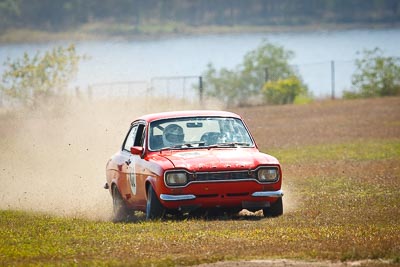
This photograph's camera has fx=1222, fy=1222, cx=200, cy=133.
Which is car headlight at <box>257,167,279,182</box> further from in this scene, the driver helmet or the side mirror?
the side mirror

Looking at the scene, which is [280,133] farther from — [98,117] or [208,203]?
[208,203]

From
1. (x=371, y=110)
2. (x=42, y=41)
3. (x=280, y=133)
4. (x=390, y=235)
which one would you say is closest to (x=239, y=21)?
(x=42, y=41)

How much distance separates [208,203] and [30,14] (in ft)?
166

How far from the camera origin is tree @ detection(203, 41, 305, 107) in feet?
196

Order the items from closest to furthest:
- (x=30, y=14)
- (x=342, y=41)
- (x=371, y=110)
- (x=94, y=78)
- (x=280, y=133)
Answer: (x=280, y=133)
(x=371, y=110)
(x=94, y=78)
(x=30, y=14)
(x=342, y=41)

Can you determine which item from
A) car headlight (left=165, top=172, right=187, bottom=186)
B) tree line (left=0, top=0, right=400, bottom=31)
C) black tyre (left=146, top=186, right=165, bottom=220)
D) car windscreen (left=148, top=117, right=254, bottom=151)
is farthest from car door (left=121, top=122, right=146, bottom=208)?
tree line (left=0, top=0, right=400, bottom=31)

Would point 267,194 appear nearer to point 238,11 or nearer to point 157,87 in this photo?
point 157,87

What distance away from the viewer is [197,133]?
17359mm

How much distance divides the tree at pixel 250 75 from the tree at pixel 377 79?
4220mm

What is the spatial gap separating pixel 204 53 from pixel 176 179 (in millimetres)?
62749

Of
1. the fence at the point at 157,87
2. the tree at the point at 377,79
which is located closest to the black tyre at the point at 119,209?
the fence at the point at 157,87

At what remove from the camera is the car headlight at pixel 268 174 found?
16.1 meters

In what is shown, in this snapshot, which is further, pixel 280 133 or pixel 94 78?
pixel 94 78

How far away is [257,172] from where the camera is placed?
16.1 metres
